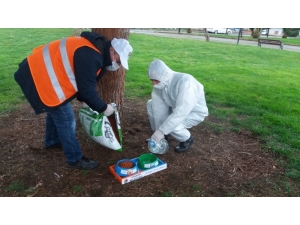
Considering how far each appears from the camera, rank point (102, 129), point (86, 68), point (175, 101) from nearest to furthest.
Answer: point (86, 68) < point (102, 129) < point (175, 101)

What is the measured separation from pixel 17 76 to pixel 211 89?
3820 mm

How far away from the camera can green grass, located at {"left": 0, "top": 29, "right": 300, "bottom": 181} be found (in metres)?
3.78

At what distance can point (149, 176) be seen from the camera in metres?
2.68

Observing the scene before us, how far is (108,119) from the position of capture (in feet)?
9.34

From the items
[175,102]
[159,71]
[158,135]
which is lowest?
[158,135]

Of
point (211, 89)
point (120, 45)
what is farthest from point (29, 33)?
point (120, 45)

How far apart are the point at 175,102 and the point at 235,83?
10.9ft

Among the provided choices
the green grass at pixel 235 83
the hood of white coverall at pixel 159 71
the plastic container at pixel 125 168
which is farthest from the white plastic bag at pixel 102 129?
the green grass at pixel 235 83

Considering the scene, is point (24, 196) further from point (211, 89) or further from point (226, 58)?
point (226, 58)

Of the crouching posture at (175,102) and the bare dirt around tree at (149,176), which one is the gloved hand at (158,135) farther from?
the bare dirt around tree at (149,176)

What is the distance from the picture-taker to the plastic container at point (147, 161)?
269 cm

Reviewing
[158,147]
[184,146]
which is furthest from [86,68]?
[184,146]

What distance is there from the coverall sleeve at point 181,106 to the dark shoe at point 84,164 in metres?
0.76

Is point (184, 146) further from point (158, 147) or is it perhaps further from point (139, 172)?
point (139, 172)
